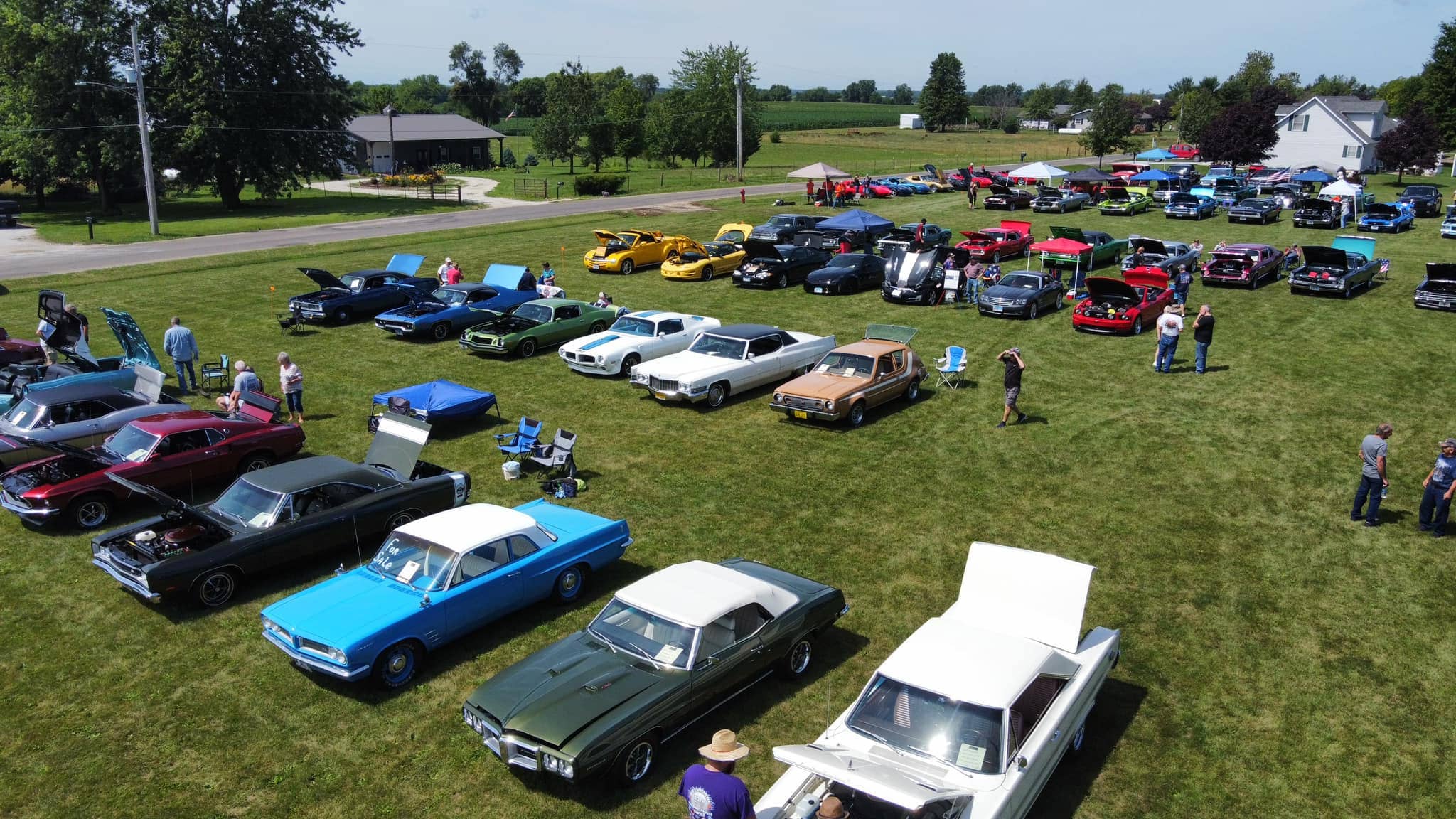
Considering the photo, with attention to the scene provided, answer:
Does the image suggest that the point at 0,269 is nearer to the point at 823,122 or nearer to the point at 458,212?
the point at 458,212

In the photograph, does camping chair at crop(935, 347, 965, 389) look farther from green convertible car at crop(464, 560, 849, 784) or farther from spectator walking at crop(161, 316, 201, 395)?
spectator walking at crop(161, 316, 201, 395)

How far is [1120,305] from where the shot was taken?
2409cm

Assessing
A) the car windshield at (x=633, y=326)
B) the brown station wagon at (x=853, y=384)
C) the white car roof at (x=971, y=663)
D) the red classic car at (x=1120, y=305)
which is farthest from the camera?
the red classic car at (x=1120, y=305)

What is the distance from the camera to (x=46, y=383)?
16828mm

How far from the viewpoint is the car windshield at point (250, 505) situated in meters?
11.9

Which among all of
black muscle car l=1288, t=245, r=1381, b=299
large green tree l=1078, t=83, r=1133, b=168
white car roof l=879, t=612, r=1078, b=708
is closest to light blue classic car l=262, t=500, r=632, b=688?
white car roof l=879, t=612, r=1078, b=708

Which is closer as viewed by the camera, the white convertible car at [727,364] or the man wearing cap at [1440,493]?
the man wearing cap at [1440,493]

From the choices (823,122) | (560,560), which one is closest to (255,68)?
(560,560)

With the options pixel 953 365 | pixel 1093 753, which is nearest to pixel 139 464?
pixel 1093 753

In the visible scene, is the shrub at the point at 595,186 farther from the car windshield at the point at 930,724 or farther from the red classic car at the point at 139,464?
the car windshield at the point at 930,724

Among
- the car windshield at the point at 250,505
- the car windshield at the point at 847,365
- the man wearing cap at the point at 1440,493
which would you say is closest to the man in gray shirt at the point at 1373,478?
the man wearing cap at the point at 1440,493

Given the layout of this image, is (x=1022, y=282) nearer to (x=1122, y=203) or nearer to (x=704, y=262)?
(x=704, y=262)

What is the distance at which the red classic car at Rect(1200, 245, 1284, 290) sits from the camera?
27594 mm

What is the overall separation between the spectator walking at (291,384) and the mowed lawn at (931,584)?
28.2 inches
